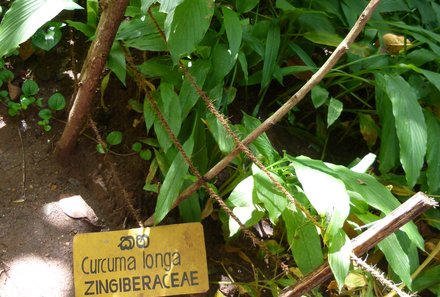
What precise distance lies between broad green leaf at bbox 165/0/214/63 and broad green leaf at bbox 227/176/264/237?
0.29 meters

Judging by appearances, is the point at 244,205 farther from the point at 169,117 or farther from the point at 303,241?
the point at 169,117

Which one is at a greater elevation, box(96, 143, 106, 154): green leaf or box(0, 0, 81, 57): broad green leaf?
box(0, 0, 81, 57): broad green leaf

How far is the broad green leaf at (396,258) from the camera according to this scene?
0.96 m

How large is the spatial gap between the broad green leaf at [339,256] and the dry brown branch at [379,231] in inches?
0.6

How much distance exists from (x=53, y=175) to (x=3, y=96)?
238mm

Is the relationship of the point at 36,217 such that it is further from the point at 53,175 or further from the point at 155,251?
the point at 155,251

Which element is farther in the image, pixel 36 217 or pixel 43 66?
pixel 43 66

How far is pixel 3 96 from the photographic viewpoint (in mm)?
1253

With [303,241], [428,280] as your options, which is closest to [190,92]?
[303,241]

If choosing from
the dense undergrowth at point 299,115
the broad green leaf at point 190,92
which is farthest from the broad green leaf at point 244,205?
the broad green leaf at point 190,92

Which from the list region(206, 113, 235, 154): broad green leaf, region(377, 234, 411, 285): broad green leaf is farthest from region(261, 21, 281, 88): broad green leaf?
region(377, 234, 411, 285): broad green leaf

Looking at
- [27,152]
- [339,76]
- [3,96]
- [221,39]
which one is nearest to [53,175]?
[27,152]

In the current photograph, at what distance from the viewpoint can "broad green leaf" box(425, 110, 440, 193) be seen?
47.3 inches

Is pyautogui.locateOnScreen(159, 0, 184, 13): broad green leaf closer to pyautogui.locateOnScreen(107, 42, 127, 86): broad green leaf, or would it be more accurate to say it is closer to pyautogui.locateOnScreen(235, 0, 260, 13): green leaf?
pyautogui.locateOnScreen(107, 42, 127, 86): broad green leaf
